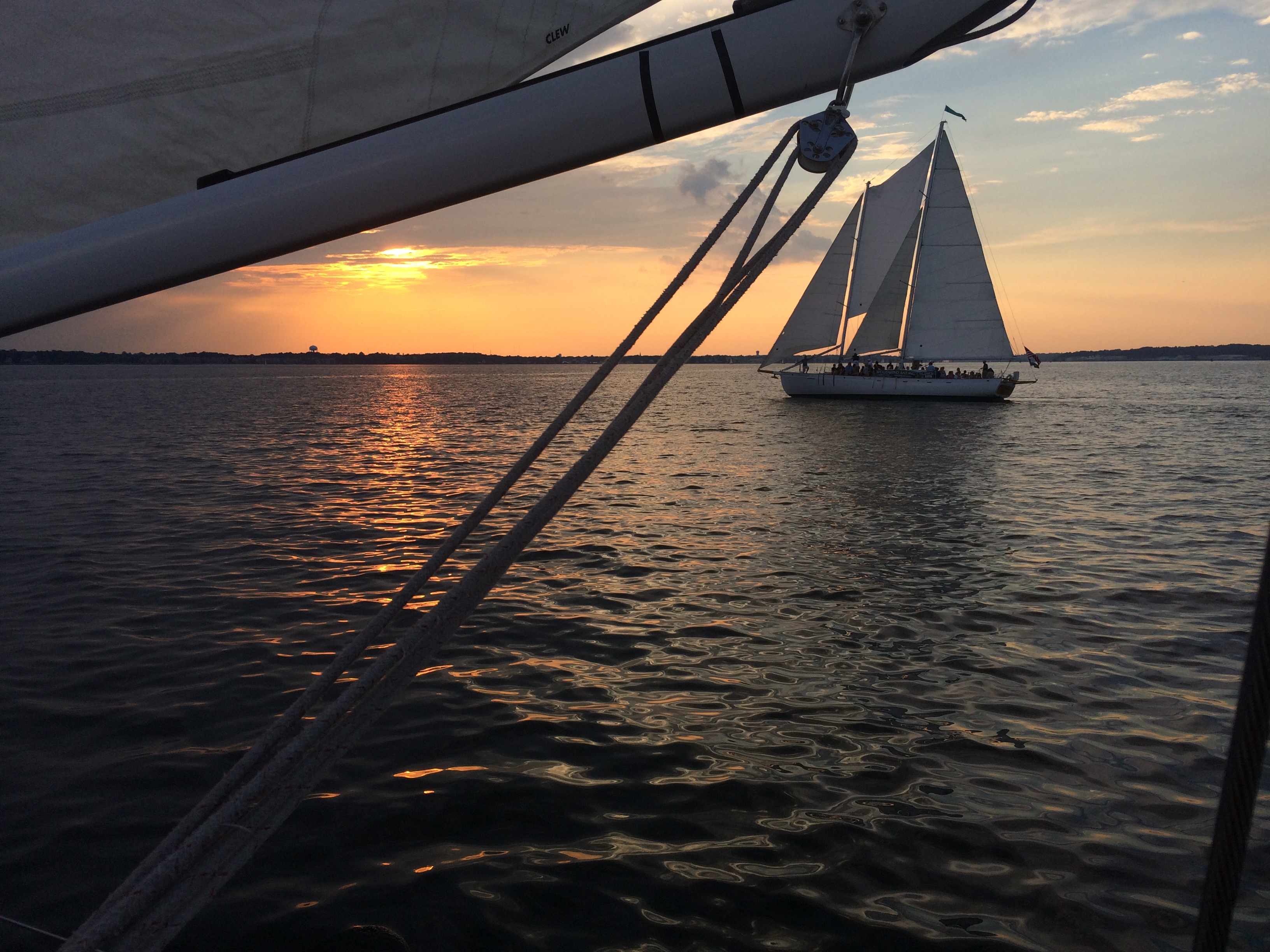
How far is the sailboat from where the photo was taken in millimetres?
45438

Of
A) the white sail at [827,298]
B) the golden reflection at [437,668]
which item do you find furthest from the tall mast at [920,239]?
the golden reflection at [437,668]

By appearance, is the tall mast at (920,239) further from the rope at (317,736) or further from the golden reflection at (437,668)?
the rope at (317,736)

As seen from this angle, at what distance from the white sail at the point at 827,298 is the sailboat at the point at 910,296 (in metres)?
0.05

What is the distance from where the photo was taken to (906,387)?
48.3 m

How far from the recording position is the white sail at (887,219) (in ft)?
150

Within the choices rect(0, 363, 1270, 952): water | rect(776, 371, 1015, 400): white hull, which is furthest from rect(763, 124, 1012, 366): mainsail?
rect(0, 363, 1270, 952): water

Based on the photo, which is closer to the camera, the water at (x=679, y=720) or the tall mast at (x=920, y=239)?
the water at (x=679, y=720)

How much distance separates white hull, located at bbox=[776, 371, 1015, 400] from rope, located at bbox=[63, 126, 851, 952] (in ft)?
159

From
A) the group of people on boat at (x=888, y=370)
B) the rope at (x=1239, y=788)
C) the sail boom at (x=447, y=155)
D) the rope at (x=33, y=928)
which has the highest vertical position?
the sail boom at (x=447, y=155)

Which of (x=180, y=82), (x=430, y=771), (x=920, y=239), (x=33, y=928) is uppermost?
(x=920, y=239)

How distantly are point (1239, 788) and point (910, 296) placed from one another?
162 feet

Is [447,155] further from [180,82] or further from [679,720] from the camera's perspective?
[679,720]

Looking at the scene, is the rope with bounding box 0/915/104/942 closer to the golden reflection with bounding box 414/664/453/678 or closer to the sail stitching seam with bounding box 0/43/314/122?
the sail stitching seam with bounding box 0/43/314/122

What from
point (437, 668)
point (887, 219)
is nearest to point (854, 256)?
point (887, 219)
